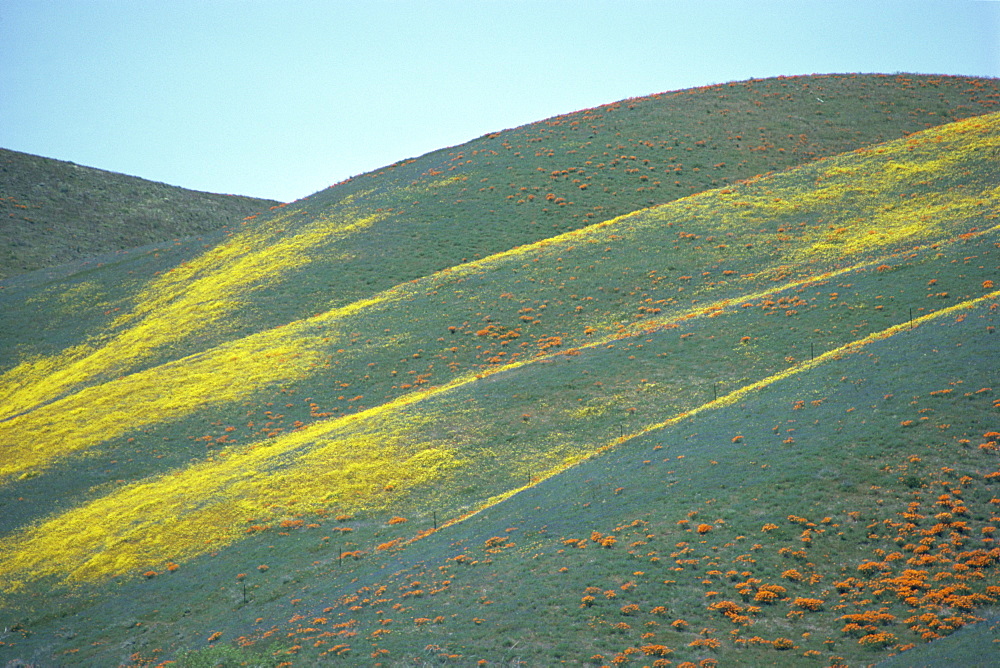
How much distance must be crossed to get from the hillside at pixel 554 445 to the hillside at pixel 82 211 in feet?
111

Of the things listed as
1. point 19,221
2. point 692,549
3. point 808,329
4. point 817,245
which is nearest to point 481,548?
point 692,549

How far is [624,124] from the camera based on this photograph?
9412cm

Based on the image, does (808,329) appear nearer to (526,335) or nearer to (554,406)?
(554,406)

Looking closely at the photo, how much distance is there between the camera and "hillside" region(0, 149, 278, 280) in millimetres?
100062

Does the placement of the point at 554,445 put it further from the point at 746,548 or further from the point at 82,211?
the point at 82,211

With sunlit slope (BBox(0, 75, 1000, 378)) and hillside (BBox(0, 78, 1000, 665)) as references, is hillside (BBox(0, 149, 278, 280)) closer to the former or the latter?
sunlit slope (BBox(0, 75, 1000, 378))

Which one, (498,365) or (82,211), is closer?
(498,365)

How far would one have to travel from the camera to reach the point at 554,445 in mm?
39188

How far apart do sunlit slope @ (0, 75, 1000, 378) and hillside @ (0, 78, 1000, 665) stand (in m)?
1.07

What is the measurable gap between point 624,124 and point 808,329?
184 ft

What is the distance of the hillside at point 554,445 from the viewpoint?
80.8ft

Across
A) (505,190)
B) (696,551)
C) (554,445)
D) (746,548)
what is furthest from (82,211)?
(746,548)

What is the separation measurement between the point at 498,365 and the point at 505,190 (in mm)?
36455

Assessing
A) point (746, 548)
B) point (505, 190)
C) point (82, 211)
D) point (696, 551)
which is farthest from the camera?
point (82, 211)
